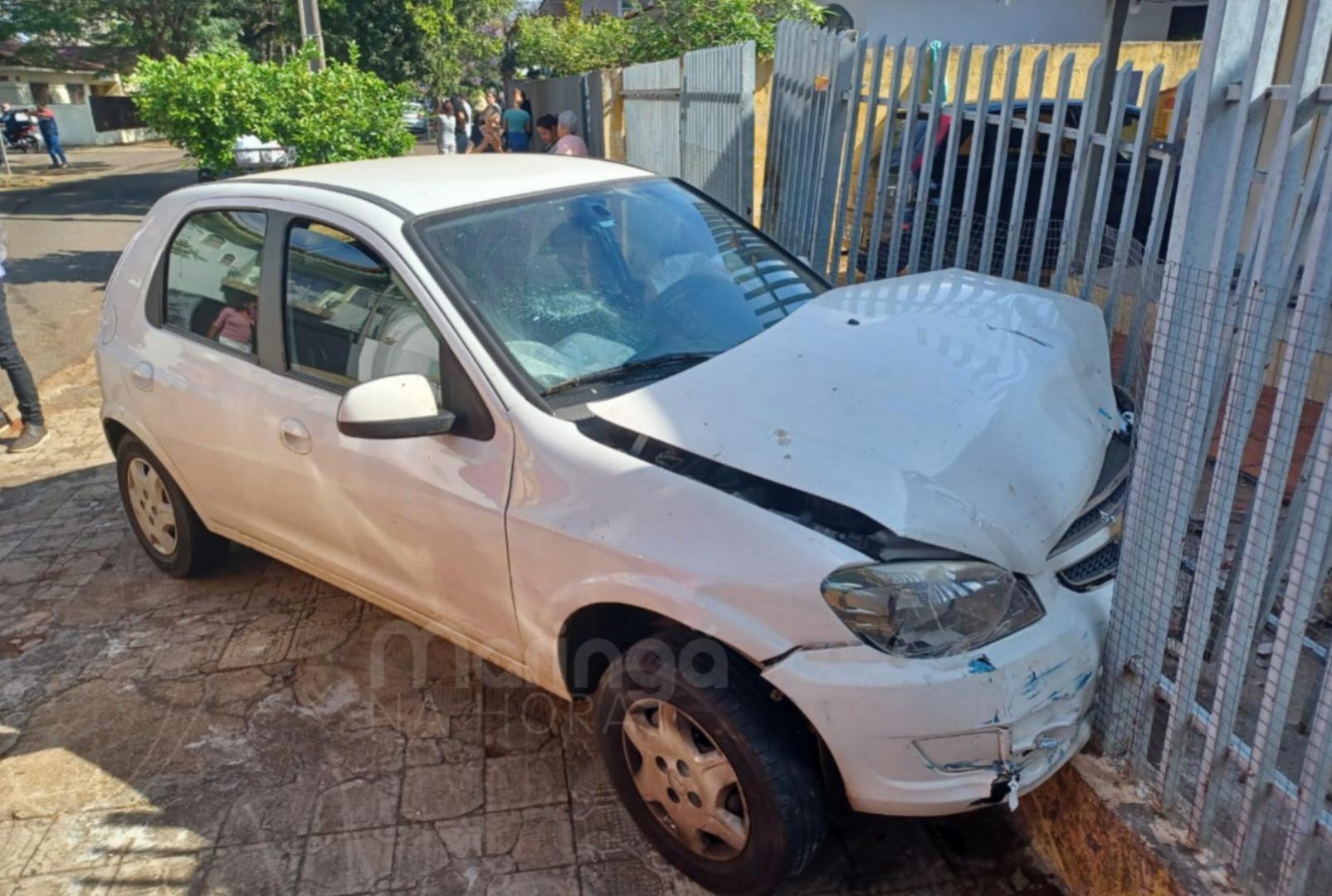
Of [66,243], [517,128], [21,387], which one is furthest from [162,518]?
[66,243]

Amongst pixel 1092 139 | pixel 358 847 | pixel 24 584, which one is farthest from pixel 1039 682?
pixel 24 584

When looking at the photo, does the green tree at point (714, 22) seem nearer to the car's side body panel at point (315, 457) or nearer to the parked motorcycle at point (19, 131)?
the car's side body panel at point (315, 457)

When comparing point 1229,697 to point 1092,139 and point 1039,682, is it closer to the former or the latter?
point 1039,682

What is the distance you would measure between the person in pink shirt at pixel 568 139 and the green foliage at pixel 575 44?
2.94 meters

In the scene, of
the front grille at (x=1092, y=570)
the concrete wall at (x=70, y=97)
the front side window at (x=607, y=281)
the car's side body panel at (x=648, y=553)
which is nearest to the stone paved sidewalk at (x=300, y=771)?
the car's side body panel at (x=648, y=553)

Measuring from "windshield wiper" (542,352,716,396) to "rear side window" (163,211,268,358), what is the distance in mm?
1392

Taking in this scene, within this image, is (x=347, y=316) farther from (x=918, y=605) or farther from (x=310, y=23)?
(x=310, y=23)

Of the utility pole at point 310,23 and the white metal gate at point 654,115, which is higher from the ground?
the utility pole at point 310,23

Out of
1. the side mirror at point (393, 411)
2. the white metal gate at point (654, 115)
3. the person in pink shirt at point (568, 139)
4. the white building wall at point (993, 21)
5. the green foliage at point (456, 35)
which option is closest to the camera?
the side mirror at point (393, 411)

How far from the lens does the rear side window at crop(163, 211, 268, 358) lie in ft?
11.7

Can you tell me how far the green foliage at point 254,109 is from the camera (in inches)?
387

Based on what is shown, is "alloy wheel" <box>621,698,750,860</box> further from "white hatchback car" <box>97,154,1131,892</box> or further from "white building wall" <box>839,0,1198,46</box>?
"white building wall" <box>839,0,1198,46</box>

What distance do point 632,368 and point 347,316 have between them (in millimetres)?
1036

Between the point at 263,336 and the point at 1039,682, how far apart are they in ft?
9.08
